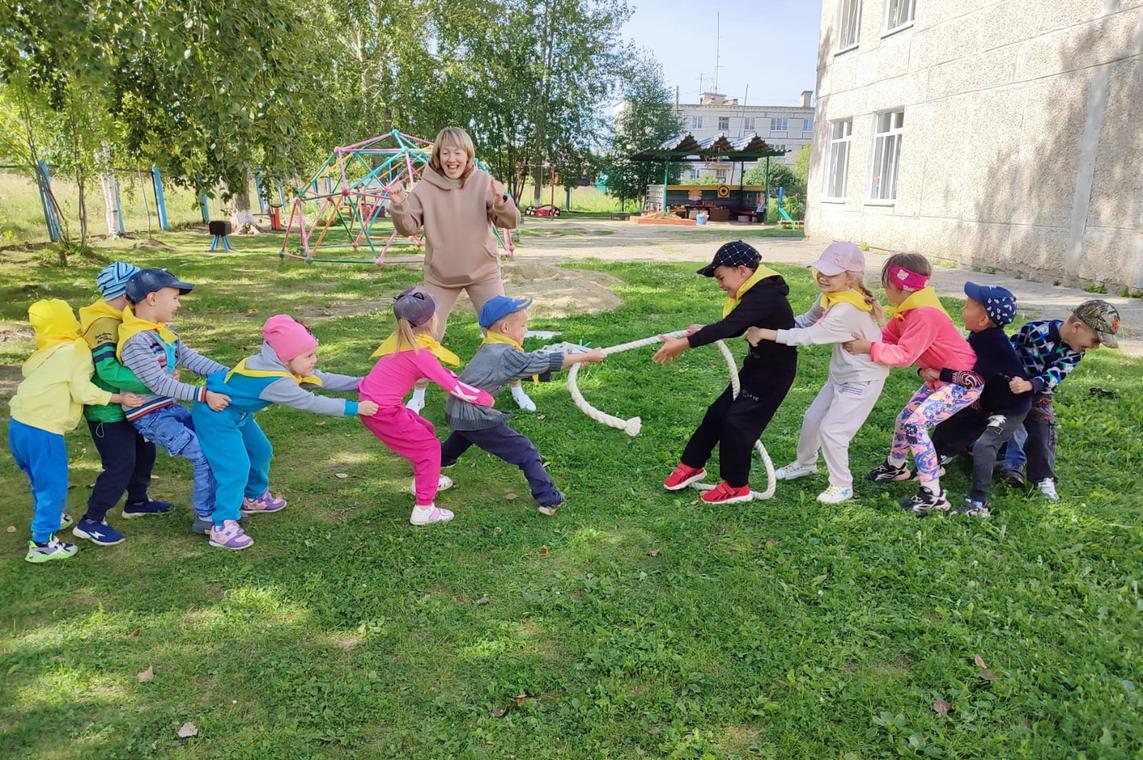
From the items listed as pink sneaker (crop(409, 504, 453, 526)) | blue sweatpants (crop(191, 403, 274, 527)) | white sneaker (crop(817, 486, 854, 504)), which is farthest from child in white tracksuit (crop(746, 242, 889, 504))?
blue sweatpants (crop(191, 403, 274, 527))

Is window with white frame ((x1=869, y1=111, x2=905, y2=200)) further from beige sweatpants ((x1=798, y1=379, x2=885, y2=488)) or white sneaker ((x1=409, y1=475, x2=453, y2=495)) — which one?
white sneaker ((x1=409, y1=475, x2=453, y2=495))

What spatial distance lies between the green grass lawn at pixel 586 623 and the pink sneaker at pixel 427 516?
101 millimetres

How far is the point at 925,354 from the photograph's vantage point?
14.6 ft

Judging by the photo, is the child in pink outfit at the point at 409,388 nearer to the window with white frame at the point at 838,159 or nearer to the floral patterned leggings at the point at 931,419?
the floral patterned leggings at the point at 931,419

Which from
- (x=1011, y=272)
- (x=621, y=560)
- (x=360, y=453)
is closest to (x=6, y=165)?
(x=360, y=453)

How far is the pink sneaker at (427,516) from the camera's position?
14.0 feet

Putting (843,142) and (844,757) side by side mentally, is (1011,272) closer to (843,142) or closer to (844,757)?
(843,142)

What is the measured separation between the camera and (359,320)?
32.9ft

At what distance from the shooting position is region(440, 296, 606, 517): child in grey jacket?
4.25m

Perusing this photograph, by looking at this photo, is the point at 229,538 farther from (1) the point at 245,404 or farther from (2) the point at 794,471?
(2) the point at 794,471

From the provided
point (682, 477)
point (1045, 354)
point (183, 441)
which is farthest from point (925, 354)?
point (183, 441)

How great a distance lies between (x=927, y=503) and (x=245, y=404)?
13.1ft

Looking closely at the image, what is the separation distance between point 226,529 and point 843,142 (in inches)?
832

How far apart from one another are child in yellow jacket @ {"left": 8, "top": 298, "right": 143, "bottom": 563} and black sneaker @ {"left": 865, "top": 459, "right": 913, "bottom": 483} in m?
4.54
